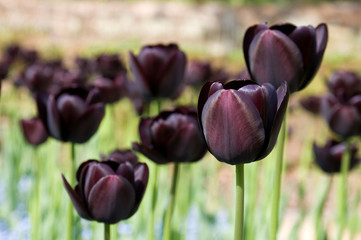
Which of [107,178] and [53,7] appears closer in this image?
[107,178]

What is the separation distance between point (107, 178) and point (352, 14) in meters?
12.7

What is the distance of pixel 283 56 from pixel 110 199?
15.4 inches

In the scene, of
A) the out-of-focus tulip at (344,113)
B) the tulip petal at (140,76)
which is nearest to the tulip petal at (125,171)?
the tulip petal at (140,76)

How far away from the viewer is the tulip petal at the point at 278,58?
1060 mm

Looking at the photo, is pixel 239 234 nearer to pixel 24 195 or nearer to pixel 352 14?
pixel 24 195

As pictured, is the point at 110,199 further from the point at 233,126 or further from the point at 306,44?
the point at 306,44

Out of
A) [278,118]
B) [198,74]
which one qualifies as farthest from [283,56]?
[198,74]

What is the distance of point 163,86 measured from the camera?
5.09 ft

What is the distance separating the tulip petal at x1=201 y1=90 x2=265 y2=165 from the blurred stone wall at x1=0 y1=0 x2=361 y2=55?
381 inches

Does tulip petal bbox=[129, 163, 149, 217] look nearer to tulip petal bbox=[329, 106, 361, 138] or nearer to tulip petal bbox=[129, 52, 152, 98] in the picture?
tulip petal bbox=[129, 52, 152, 98]

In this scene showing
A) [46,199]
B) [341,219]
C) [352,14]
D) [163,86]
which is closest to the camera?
[163,86]

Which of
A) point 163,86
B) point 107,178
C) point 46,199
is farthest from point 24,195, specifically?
point 107,178

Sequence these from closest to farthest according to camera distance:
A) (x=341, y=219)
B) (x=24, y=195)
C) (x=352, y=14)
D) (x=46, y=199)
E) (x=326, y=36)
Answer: (x=326, y=36) < (x=341, y=219) < (x=46, y=199) < (x=24, y=195) < (x=352, y=14)

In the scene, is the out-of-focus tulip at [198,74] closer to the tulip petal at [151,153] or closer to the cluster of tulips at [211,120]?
the cluster of tulips at [211,120]
